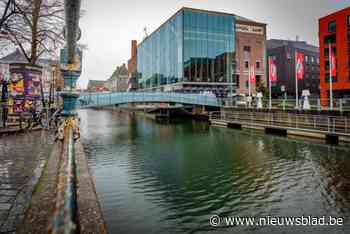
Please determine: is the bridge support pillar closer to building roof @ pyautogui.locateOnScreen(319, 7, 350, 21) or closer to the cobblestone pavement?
the cobblestone pavement

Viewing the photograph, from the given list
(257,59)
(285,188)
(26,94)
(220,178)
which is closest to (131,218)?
(220,178)

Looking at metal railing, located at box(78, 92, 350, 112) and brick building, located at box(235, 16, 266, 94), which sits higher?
brick building, located at box(235, 16, 266, 94)

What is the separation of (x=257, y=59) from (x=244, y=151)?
139 ft

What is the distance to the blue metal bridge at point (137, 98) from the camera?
87.1 feet

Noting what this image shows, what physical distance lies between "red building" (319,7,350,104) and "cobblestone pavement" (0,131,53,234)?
39.9 meters

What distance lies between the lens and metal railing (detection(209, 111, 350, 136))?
1892 centimetres

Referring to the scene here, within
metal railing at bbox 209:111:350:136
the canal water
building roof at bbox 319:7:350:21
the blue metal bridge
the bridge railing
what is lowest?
the canal water

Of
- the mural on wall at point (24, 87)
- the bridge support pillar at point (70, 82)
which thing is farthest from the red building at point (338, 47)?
the bridge support pillar at point (70, 82)

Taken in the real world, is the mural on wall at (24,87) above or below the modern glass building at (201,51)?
below

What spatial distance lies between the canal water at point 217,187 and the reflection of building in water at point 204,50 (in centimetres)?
3056

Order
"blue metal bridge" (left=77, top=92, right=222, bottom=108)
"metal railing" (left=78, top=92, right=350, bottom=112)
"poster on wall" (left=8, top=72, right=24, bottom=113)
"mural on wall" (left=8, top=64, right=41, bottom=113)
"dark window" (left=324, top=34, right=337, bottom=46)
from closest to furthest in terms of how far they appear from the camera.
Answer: "mural on wall" (left=8, top=64, right=41, bottom=113) < "poster on wall" (left=8, top=72, right=24, bottom=113) < "metal railing" (left=78, top=92, right=350, bottom=112) < "blue metal bridge" (left=77, top=92, right=222, bottom=108) < "dark window" (left=324, top=34, right=337, bottom=46)

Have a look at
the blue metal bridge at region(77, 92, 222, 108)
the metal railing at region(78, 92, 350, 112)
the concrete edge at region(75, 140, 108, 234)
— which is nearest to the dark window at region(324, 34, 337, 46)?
the metal railing at region(78, 92, 350, 112)

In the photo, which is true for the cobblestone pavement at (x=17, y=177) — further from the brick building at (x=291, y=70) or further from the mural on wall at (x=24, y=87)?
the brick building at (x=291, y=70)

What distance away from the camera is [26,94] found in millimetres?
16031
